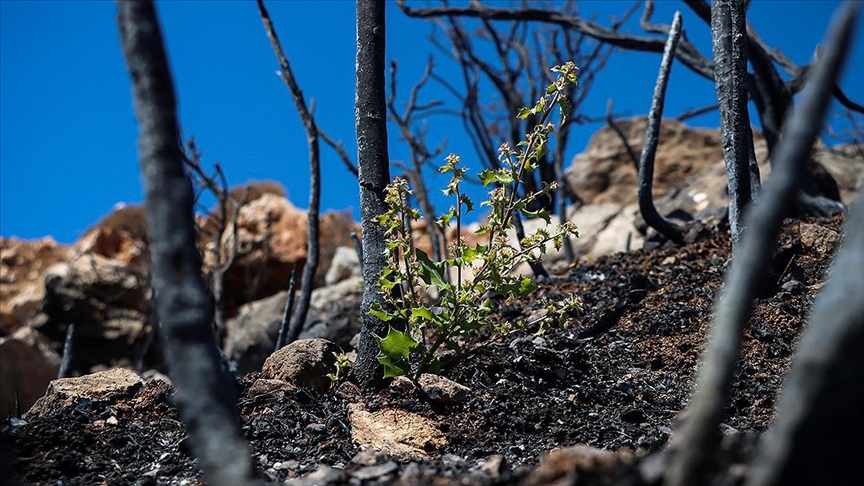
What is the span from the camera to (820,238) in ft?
18.9

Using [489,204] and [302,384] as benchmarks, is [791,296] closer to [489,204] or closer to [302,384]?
[489,204]

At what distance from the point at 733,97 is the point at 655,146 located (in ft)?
4.67

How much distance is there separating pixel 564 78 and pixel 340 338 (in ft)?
17.0

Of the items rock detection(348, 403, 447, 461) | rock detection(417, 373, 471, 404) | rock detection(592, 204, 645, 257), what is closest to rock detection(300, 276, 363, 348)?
rock detection(592, 204, 645, 257)

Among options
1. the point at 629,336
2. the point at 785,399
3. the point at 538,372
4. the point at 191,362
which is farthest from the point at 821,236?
the point at 191,362

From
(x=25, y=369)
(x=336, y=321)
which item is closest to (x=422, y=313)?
(x=336, y=321)

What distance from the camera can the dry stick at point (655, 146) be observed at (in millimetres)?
6430

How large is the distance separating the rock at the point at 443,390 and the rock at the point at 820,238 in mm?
2904

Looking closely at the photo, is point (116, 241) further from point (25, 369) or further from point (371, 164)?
point (371, 164)

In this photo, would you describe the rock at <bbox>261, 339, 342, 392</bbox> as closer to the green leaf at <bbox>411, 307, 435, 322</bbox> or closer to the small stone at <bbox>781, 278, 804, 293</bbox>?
the green leaf at <bbox>411, 307, 435, 322</bbox>

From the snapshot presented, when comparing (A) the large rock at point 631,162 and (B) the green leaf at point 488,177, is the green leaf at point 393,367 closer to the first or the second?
(B) the green leaf at point 488,177

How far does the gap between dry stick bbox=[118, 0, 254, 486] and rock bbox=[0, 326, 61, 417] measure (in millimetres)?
10902

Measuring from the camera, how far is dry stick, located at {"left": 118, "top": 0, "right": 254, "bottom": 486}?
189 centimetres

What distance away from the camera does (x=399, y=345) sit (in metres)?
4.05
